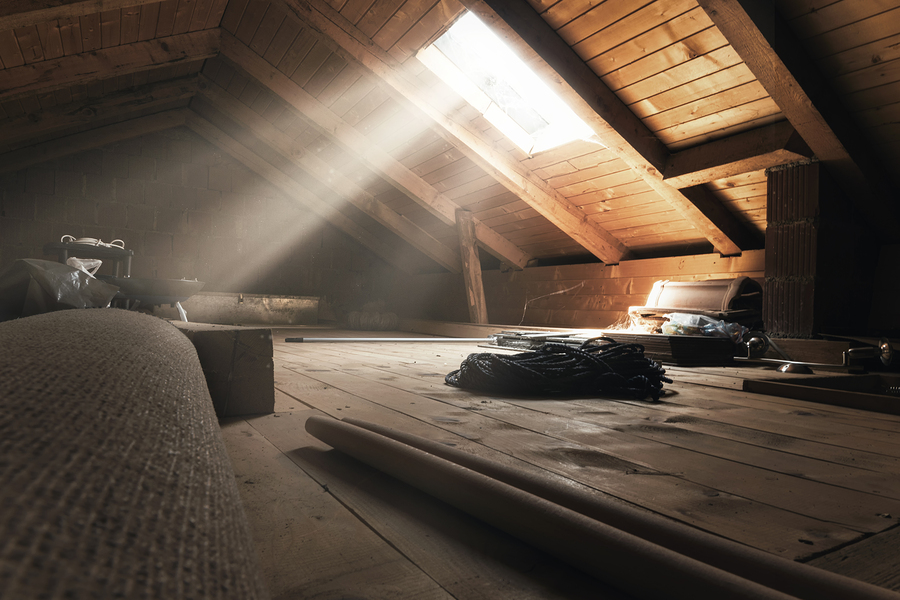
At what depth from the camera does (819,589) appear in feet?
1.51

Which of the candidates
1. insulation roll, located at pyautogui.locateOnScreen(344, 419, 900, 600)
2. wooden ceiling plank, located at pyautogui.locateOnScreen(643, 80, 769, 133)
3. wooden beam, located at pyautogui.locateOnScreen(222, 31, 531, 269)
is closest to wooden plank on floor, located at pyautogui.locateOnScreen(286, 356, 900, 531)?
insulation roll, located at pyautogui.locateOnScreen(344, 419, 900, 600)

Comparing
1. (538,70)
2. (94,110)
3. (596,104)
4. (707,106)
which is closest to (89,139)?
(94,110)

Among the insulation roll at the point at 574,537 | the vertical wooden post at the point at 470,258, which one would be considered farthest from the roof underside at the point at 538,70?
the insulation roll at the point at 574,537

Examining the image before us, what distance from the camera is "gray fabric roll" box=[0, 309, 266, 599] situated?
0.17 meters

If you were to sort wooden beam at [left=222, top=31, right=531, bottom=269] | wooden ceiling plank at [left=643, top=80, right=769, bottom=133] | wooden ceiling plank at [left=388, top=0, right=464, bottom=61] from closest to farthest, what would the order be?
wooden ceiling plank at [left=643, top=80, right=769, bottom=133] → wooden ceiling plank at [left=388, top=0, right=464, bottom=61] → wooden beam at [left=222, top=31, right=531, bottom=269]

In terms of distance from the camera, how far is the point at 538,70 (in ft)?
9.78

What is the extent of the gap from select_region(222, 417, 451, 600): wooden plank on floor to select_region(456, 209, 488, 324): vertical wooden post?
15.1 ft

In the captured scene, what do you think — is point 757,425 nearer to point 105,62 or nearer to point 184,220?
point 105,62

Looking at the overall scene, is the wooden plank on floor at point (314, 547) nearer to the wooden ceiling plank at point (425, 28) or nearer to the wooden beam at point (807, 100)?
the wooden beam at point (807, 100)

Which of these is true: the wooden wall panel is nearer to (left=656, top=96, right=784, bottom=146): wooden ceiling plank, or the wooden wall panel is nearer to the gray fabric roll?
(left=656, top=96, right=784, bottom=146): wooden ceiling plank

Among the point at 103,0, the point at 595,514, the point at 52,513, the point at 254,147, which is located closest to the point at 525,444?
the point at 595,514

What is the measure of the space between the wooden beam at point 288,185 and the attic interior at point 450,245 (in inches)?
1.6

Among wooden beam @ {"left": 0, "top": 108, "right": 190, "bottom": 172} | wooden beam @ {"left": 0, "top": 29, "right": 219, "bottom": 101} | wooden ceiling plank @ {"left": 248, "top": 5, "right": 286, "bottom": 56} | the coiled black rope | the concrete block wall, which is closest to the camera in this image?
the coiled black rope

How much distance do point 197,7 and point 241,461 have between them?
3.68m
